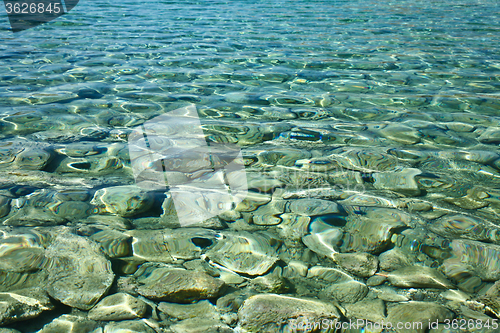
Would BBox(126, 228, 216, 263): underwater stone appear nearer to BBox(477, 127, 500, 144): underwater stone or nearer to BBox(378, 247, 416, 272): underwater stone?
BBox(378, 247, 416, 272): underwater stone

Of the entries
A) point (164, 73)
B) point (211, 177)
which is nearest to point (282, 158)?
point (211, 177)

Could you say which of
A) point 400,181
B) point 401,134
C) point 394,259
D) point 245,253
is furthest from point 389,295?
point 401,134

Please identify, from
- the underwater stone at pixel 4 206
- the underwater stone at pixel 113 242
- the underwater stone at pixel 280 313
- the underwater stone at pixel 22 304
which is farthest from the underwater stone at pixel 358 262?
the underwater stone at pixel 4 206

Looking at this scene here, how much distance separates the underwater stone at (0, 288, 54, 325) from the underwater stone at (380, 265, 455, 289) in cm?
145

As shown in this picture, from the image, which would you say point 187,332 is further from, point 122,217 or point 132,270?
point 122,217

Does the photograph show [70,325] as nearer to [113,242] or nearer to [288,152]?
[113,242]

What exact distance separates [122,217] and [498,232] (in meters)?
2.02

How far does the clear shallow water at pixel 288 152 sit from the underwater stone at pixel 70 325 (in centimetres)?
5

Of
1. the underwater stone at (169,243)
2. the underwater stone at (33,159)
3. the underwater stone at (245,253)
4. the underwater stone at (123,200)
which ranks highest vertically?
the underwater stone at (245,253)

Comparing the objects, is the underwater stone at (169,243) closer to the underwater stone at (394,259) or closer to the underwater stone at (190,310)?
the underwater stone at (190,310)

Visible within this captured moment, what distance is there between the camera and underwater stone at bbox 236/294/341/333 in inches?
58.8

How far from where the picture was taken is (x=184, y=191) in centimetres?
247

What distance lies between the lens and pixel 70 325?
4.83 feet

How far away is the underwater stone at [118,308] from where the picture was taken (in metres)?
1.52
